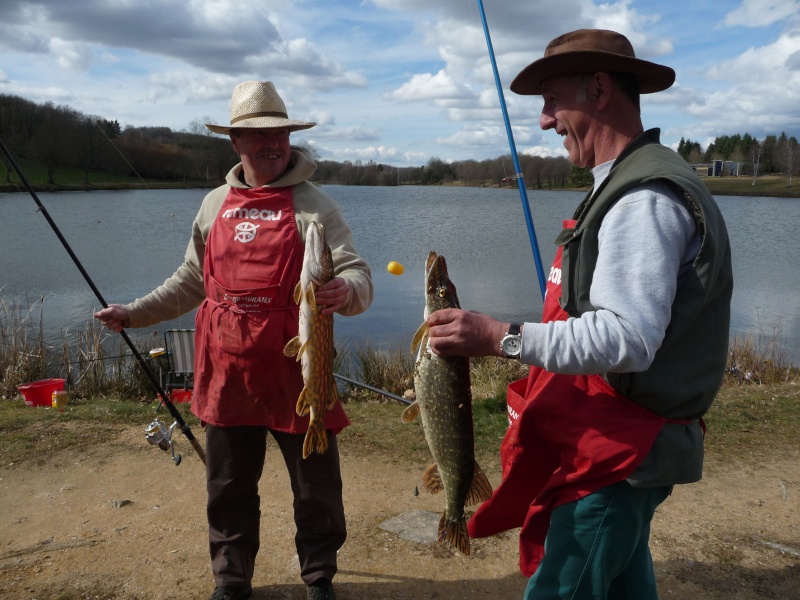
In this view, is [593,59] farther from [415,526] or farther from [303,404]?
[415,526]

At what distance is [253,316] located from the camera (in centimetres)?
326

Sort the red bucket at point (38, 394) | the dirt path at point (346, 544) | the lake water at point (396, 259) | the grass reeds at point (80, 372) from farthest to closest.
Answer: the lake water at point (396, 259)
the grass reeds at point (80, 372)
the red bucket at point (38, 394)
the dirt path at point (346, 544)

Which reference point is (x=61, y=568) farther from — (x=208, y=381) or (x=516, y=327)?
(x=516, y=327)

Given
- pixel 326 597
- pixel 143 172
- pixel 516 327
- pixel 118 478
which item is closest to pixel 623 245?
pixel 516 327

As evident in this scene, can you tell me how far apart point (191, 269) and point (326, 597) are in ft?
6.22

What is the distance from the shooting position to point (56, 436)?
6098mm

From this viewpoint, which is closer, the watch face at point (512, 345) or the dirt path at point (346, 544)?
the watch face at point (512, 345)

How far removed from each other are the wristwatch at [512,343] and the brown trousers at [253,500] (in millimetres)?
1673

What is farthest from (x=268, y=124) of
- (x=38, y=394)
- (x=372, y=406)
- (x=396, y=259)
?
(x=396, y=259)

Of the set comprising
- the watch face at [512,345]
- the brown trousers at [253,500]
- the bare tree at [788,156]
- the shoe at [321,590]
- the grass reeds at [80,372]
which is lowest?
the grass reeds at [80,372]

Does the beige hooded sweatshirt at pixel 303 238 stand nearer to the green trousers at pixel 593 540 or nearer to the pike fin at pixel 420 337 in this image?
the pike fin at pixel 420 337

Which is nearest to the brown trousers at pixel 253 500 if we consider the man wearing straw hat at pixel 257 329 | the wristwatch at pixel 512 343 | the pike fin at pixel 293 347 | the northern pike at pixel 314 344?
the man wearing straw hat at pixel 257 329

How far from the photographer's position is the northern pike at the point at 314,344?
2.83 m

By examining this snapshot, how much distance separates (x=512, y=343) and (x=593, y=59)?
3.11 ft
